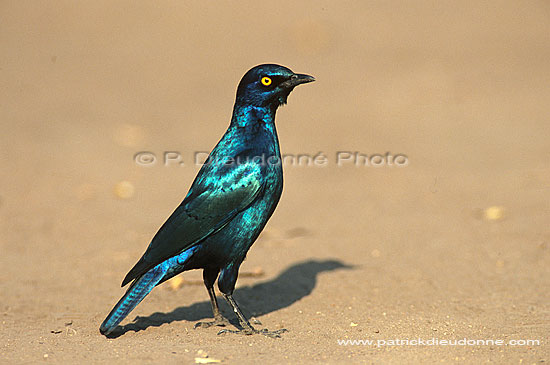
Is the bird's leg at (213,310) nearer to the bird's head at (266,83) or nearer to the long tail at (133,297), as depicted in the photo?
the long tail at (133,297)

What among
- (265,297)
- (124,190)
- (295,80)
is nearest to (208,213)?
(295,80)

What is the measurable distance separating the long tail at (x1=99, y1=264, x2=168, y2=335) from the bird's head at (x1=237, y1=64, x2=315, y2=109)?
57.3 inches

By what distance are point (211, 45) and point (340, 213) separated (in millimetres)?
7942

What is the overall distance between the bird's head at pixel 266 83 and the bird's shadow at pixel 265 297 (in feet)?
6.04

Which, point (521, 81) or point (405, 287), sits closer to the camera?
point (405, 287)

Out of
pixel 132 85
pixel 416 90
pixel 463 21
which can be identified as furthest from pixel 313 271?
pixel 463 21

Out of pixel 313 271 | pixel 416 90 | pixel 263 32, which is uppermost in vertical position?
pixel 263 32

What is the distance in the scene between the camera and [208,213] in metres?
5.45

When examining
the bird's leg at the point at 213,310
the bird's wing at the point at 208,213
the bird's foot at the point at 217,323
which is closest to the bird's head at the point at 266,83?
the bird's wing at the point at 208,213

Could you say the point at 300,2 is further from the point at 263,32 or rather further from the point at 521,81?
the point at 521,81

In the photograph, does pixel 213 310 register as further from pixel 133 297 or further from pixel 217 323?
pixel 133 297

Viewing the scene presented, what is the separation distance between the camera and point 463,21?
659 inches

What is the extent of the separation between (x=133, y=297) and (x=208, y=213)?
804 mm

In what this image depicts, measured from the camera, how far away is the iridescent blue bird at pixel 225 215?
5395 mm
